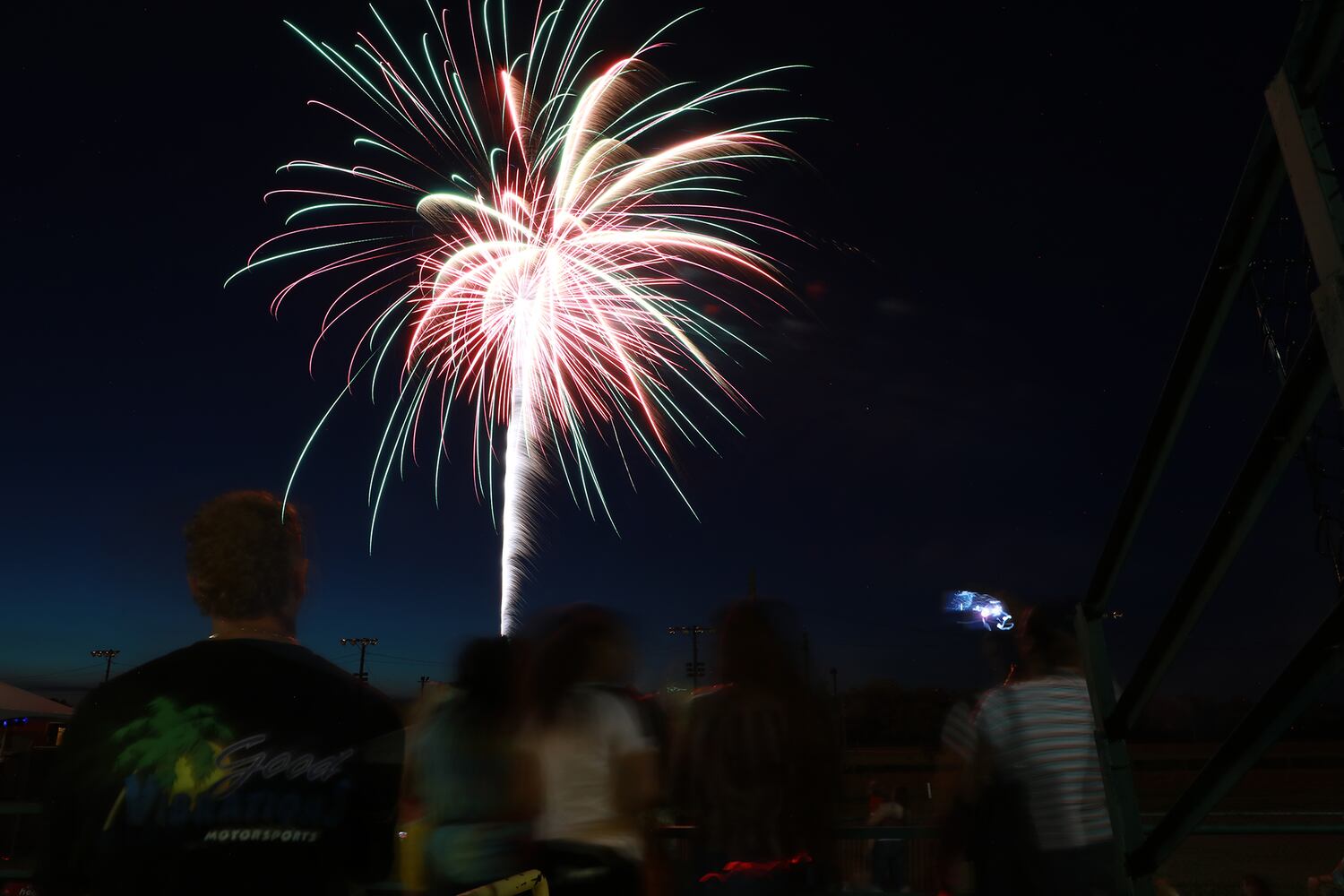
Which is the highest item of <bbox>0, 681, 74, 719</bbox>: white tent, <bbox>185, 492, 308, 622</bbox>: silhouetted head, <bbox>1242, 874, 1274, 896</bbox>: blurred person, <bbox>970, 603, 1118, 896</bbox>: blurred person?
<bbox>0, 681, 74, 719</bbox>: white tent

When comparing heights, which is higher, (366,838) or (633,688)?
(633,688)

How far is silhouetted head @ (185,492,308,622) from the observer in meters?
2.43

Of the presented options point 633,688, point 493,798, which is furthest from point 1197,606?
point 493,798

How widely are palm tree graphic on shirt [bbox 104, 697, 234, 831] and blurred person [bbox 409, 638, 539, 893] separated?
1510mm

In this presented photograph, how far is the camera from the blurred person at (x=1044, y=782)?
10.3ft

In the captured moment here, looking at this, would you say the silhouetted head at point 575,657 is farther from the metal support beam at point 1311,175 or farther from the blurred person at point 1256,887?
the blurred person at point 1256,887

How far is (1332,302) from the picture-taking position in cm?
144

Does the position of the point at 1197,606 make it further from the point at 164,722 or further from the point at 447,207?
the point at 447,207

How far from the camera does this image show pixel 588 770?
345cm

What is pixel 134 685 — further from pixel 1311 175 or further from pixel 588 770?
pixel 1311 175

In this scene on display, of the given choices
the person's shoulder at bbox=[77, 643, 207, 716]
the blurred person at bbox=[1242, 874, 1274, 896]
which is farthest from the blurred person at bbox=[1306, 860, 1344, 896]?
the person's shoulder at bbox=[77, 643, 207, 716]

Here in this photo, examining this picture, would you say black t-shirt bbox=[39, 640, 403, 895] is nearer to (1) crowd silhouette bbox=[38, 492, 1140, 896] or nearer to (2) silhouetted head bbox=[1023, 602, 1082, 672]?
(1) crowd silhouette bbox=[38, 492, 1140, 896]

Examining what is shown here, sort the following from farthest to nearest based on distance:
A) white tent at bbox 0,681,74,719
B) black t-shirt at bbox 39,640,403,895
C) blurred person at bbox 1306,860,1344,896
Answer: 1. white tent at bbox 0,681,74,719
2. blurred person at bbox 1306,860,1344,896
3. black t-shirt at bbox 39,640,403,895

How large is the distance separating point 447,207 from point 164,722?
12769mm
